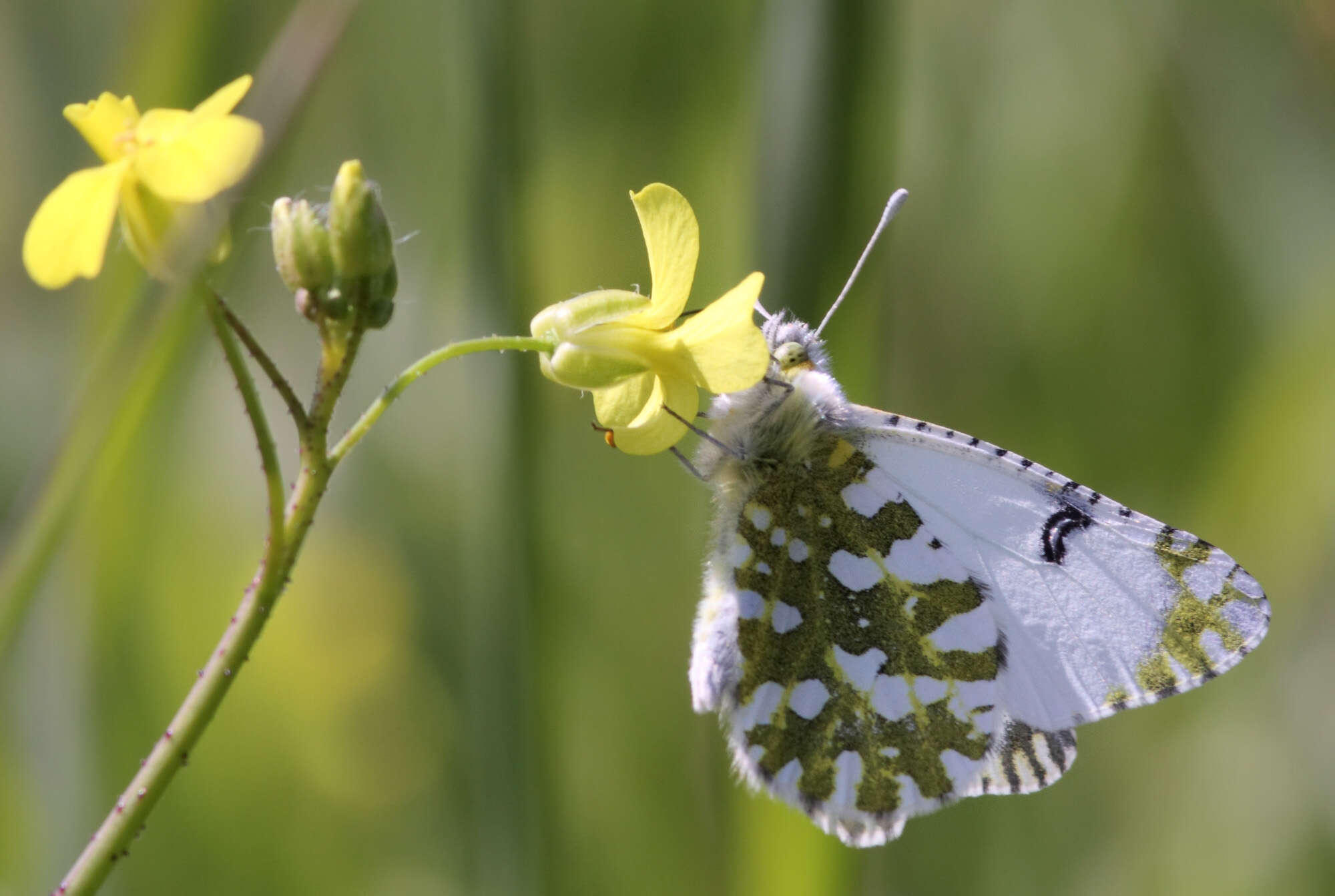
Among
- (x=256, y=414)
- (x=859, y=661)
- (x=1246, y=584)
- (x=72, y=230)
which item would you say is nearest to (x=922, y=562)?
(x=859, y=661)

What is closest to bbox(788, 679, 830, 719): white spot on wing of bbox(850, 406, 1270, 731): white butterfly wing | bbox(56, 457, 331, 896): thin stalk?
bbox(850, 406, 1270, 731): white butterfly wing

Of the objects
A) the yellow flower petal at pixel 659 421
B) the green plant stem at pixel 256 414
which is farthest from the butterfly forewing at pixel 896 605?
the green plant stem at pixel 256 414

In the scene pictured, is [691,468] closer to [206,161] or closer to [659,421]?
[659,421]

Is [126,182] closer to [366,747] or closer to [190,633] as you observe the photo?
[190,633]

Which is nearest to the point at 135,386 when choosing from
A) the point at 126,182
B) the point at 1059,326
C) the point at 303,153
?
the point at 126,182

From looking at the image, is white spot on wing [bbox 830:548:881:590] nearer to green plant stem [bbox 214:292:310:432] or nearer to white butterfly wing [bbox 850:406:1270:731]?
white butterfly wing [bbox 850:406:1270:731]
